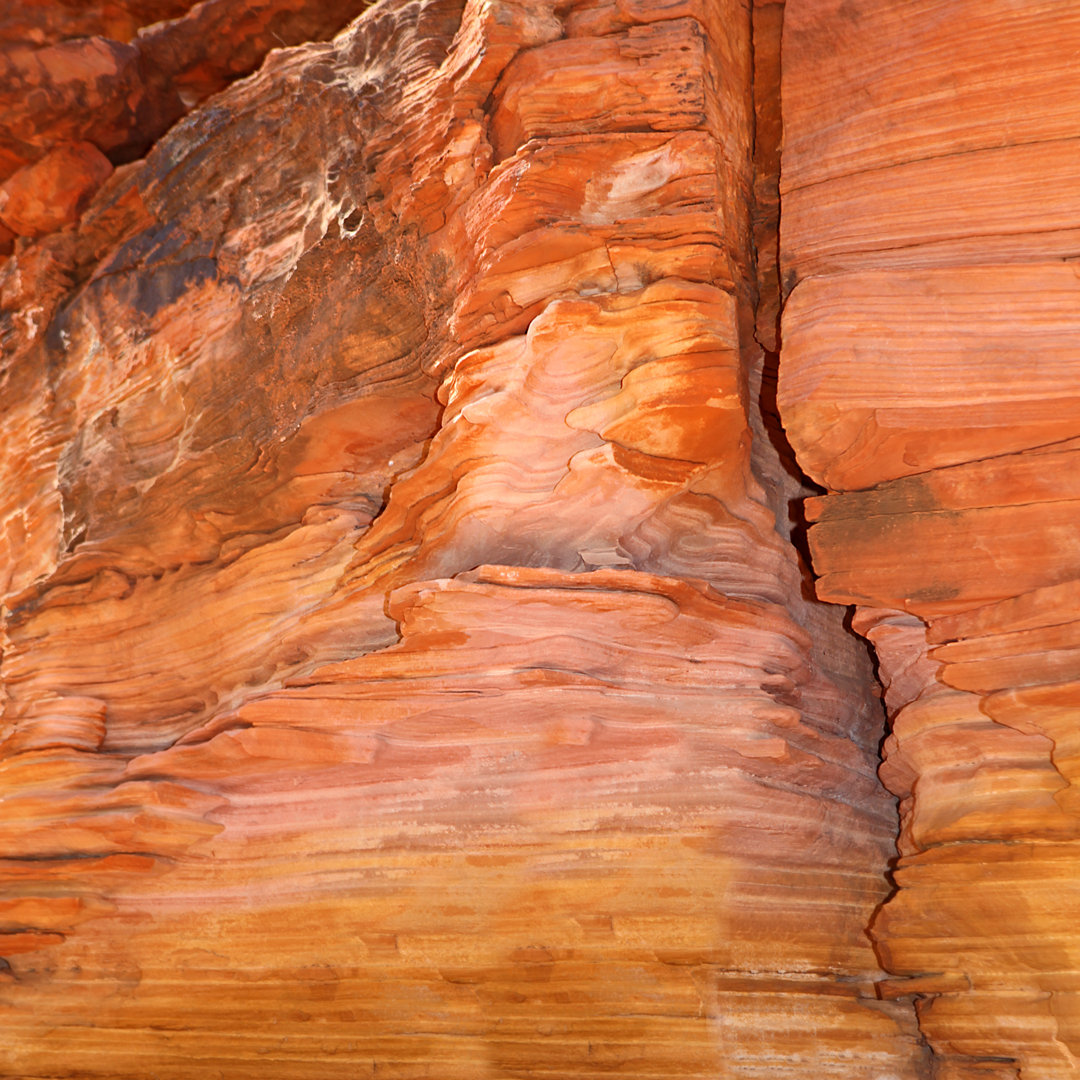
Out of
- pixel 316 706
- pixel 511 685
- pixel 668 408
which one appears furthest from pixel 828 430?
pixel 316 706

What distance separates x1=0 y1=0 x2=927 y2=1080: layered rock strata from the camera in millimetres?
5215

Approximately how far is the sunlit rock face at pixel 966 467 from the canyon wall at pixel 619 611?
0.8 inches

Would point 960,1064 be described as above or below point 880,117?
below

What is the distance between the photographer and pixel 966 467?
4.96 m

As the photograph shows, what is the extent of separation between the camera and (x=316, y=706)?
5672mm

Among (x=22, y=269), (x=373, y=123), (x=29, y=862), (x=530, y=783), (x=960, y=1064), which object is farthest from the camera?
(x=22, y=269)

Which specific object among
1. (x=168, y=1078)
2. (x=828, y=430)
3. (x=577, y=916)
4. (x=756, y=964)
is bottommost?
(x=168, y=1078)

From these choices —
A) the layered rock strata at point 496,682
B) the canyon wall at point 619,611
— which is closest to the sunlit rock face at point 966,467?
the canyon wall at point 619,611

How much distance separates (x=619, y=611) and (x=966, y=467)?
1845 mm

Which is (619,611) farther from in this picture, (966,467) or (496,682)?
(966,467)

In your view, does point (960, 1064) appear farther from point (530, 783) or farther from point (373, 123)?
point (373, 123)

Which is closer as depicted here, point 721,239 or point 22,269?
point 721,239

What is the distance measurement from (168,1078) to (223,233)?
5.46 meters

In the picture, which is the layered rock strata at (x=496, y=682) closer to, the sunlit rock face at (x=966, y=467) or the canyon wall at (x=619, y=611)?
the canyon wall at (x=619, y=611)
